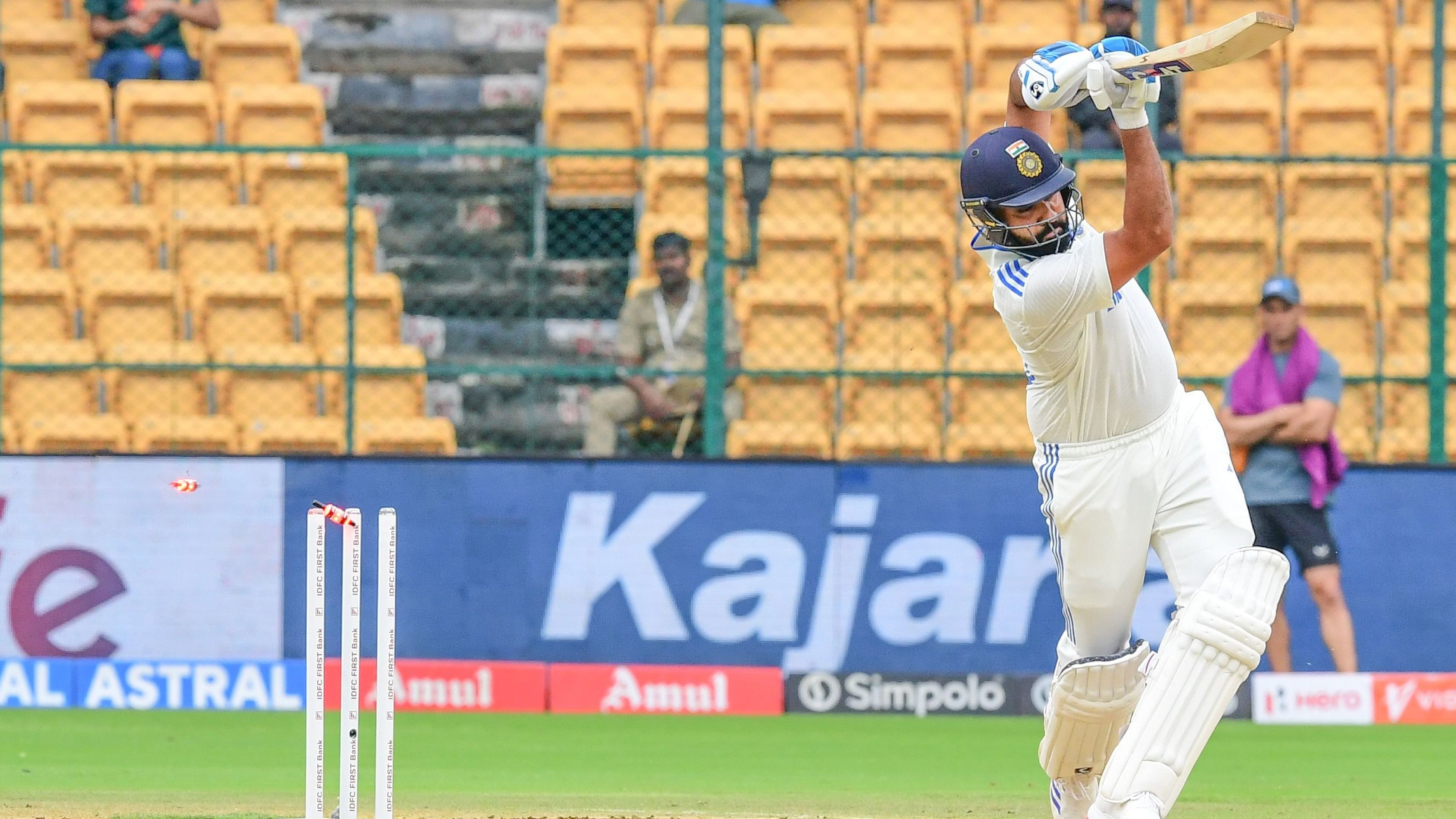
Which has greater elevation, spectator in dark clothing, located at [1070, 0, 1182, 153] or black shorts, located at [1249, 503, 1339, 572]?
spectator in dark clothing, located at [1070, 0, 1182, 153]

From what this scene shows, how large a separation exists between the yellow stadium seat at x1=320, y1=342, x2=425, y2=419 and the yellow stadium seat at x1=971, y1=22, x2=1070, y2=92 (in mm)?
3686

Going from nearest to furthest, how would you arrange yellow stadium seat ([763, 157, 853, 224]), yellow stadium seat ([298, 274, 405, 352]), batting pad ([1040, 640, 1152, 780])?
1. batting pad ([1040, 640, 1152, 780])
2. yellow stadium seat ([763, 157, 853, 224])
3. yellow stadium seat ([298, 274, 405, 352])

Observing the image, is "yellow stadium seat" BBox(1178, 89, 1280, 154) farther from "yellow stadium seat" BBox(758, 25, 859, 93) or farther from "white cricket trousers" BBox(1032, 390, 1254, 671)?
"white cricket trousers" BBox(1032, 390, 1254, 671)

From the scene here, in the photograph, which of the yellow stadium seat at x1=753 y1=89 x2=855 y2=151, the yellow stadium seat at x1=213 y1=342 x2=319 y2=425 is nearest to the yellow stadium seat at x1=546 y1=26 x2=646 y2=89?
the yellow stadium seat at x1=753 y1=89 x2=855 y2=151

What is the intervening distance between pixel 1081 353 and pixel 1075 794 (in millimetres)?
1209

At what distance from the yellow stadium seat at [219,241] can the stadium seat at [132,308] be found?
0.56ft

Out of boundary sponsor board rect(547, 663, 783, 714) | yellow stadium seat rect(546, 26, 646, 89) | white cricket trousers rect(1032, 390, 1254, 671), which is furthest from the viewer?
yellow stadium seat rect(546, 26, 646, 89)

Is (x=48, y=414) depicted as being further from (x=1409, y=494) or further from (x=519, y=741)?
(x=1409, y=494)

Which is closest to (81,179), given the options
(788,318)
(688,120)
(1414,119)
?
(688,120)

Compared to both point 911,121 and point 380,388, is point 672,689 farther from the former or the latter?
point 911,121

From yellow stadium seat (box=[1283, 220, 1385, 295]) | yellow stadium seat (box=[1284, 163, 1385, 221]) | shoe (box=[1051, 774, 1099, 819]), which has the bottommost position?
shoe (box=[1051, 774, 1099, 819])

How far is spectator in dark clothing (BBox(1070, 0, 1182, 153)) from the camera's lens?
10.7 m

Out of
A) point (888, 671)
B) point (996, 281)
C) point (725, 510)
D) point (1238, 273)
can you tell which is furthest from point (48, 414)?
point (996, 281)

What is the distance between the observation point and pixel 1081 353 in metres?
5.22
